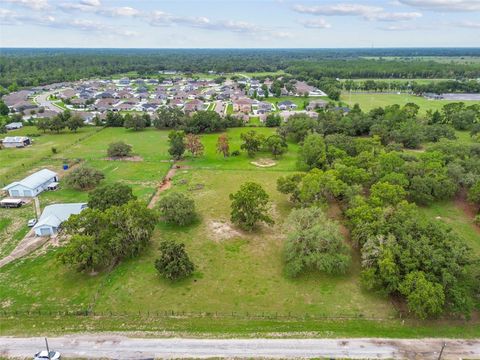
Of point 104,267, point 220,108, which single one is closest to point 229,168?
point 104,267

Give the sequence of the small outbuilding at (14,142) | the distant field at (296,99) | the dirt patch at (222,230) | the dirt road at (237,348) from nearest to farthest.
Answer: the dirt road at (237,348), the dirt patch at (222,230), the small outbuilding at (14,142), the distant field at (296,99)

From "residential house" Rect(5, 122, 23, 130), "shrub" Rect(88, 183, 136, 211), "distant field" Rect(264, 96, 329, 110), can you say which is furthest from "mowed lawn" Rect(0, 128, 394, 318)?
"distant field" Rect(264, 96, 329, 110)

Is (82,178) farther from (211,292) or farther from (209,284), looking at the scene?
(211,292)

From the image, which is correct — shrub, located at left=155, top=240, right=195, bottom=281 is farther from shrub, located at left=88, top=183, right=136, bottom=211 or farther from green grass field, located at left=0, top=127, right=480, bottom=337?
shrub, located at left=88, top=183, right=136, bottom=211

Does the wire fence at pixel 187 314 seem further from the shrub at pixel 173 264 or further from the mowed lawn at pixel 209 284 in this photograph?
the shrub at pixel 173 264

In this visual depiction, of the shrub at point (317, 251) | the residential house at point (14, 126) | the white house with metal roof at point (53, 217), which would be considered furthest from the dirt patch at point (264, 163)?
the residential house at point (14, 126)
